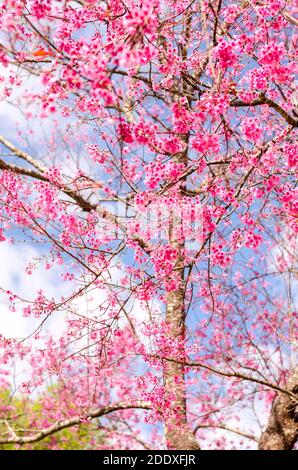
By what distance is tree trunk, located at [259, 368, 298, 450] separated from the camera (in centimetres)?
738

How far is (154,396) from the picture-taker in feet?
20.0

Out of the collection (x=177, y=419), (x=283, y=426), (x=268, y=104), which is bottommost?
(x=283, y=426)

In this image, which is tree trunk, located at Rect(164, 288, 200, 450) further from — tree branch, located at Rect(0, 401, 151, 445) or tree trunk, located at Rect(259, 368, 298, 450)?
tree trunk, located at Rect(259, 368, 298, 450)

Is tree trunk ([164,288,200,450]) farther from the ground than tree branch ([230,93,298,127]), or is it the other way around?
tree branch ([230,93,298,127])

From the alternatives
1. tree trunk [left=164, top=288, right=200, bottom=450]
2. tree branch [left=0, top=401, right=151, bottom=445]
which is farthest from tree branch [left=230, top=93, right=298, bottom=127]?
tree branch [left=0, top=401, right=151, bottom=445]

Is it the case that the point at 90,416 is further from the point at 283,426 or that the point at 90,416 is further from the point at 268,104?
the point at 268,104

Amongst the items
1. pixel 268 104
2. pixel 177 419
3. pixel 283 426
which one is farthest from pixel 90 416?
pixel 268 104

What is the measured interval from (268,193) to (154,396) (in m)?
2.71

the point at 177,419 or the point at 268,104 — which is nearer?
the point at 268,104

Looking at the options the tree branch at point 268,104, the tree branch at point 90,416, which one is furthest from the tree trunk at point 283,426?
the tree branch at point 268,104

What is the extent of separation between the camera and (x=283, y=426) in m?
7.43

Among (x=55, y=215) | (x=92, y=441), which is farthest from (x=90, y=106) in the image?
(x=92, y=441)

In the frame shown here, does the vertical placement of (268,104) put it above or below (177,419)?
above

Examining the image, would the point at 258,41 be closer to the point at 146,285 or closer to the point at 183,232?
the point at 183,232
